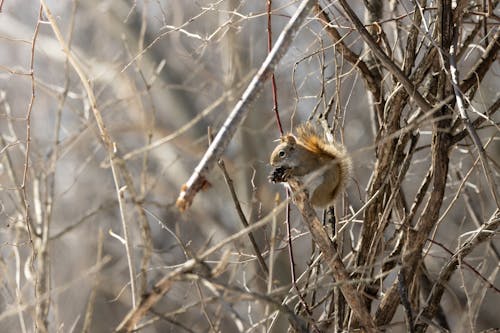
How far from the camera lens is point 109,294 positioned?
25.2ft

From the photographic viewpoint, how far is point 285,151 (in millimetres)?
2188

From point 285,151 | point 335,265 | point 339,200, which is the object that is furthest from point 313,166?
point 339,200

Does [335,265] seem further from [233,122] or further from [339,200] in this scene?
[339,200]

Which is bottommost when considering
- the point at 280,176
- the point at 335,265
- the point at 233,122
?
the point at 335,265

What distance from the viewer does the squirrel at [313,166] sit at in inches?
84.8

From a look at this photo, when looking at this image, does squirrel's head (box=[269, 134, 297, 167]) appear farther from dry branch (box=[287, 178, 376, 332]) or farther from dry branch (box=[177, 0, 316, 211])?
dry branch (box=[177, 0, 316, 211])

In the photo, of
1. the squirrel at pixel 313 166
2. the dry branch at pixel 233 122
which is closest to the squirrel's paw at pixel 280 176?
the squirrel at pixel 313 166

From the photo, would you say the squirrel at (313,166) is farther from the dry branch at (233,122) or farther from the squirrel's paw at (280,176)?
the dry branch at (233,122)

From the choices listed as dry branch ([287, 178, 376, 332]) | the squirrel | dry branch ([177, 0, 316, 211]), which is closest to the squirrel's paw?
the squirrel

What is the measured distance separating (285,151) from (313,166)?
3.9 inches

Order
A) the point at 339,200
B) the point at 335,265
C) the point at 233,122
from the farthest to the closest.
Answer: the point at 339,200 < the point at 335,265 < the point at 233,122

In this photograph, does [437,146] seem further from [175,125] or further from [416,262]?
[175,125]

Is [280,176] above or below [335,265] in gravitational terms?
above

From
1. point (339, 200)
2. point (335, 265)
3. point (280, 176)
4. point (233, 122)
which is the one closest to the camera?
point (233, 122)
